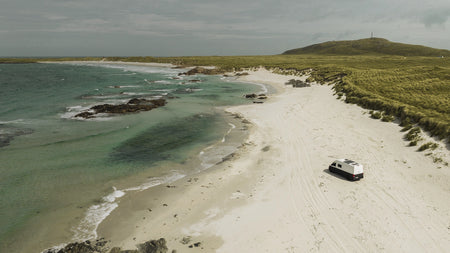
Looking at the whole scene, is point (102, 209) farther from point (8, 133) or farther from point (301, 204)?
point (8, 133)

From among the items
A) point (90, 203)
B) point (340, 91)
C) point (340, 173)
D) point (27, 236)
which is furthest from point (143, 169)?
point (340, 91)

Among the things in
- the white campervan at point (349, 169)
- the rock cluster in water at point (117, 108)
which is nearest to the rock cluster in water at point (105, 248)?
Answer: the white campervan at point (349, 169)

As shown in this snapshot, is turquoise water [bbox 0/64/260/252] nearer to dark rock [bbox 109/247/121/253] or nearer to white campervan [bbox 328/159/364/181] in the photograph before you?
dark rock [bbox 109/247/121/253]

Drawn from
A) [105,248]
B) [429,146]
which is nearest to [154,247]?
[105,248]

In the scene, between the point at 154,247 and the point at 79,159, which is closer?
the point at 154,247

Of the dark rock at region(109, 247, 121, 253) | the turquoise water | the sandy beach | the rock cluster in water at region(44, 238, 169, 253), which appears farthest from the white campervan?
the dark rock at region(109, 247, 121, 253)

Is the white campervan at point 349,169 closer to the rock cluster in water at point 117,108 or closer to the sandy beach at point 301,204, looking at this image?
the sandy beach at point 301,204

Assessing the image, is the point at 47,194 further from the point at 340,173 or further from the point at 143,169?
the point at 340,173
